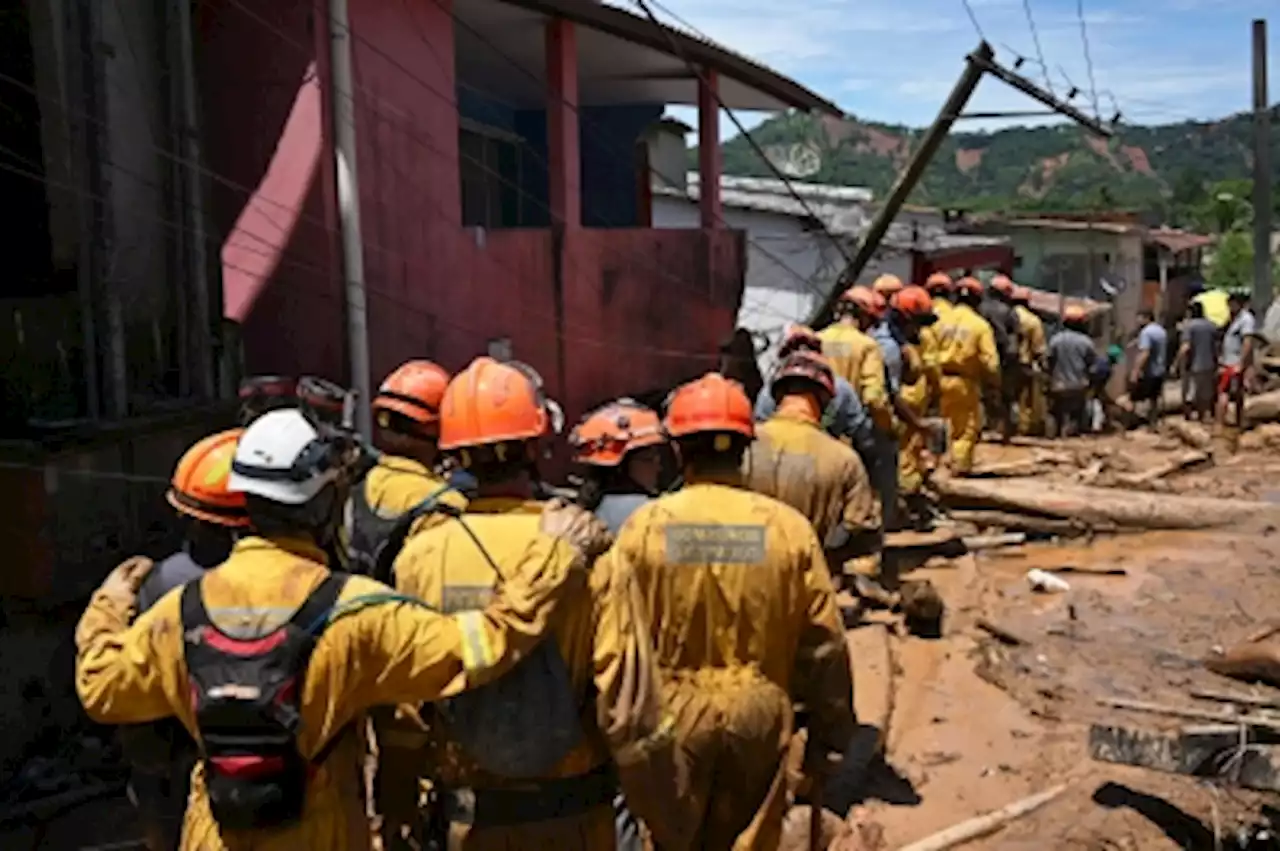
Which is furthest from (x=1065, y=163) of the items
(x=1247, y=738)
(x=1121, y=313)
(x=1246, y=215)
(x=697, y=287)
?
(x=1247, y=738)

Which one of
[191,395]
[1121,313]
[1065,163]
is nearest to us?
[191,395]

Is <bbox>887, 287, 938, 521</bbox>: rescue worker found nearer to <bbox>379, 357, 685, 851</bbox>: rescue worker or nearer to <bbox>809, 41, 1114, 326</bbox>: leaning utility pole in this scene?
<bbox>809, 41, 1114, 326</bbox>: leaning utility pole

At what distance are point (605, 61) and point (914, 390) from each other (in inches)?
184

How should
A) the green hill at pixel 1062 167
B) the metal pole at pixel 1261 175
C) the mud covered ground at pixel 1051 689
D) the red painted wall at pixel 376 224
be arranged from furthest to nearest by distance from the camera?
the green hill at pixel 1062 167, the metal pole at pixel 1261 175, the red painted wall at pixel 376 224, the mud covered ground at pixel 1051 689

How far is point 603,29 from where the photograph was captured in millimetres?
11516

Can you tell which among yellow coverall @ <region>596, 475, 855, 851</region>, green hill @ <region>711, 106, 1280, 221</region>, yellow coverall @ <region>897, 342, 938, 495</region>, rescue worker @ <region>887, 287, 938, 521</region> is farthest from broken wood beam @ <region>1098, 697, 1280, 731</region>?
green hill @ <region>711, 106, 1280, 221</region>

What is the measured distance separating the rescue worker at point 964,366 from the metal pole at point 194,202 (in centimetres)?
724

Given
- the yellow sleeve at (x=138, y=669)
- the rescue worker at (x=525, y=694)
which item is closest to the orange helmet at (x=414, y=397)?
the rescue worker at (x=525, y=694)

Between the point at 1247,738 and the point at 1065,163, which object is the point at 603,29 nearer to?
the point at 1247,738

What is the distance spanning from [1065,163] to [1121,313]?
10381 cm

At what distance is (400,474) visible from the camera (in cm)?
516

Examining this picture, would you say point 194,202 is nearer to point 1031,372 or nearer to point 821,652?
point 821,652

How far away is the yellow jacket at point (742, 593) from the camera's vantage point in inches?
169

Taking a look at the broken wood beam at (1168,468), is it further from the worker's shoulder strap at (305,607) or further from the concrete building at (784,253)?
the worker's shoulder strap at (305,607)
